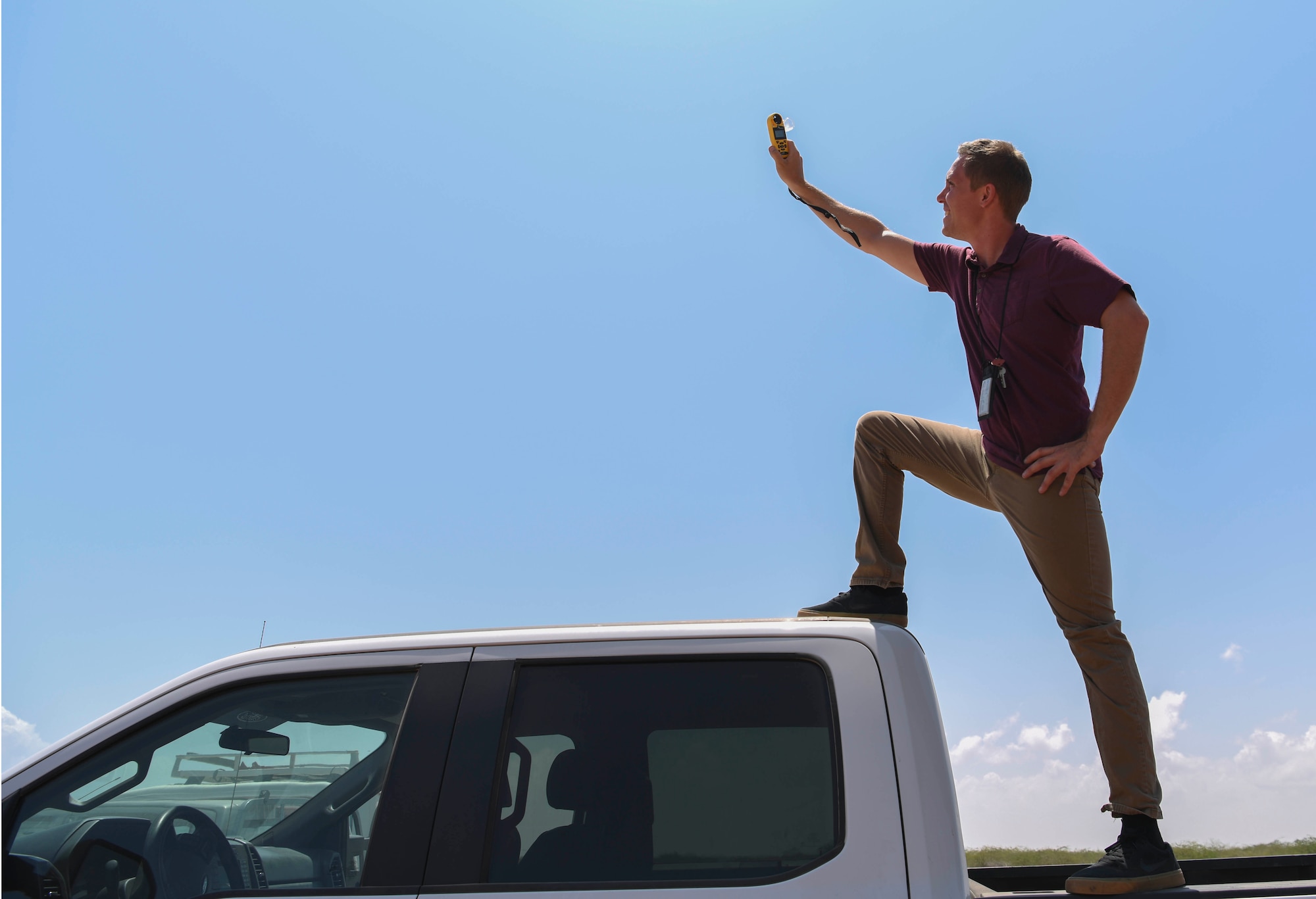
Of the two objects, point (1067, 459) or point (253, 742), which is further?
point (1067, 459)

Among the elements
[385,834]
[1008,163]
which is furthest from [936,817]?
[1008,163]

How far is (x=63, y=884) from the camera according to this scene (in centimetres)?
203

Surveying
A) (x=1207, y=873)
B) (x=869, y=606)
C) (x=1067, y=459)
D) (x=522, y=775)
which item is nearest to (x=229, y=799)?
(x=522, y=775)

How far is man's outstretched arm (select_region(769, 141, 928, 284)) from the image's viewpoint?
348cm

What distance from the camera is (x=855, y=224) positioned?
3639mm

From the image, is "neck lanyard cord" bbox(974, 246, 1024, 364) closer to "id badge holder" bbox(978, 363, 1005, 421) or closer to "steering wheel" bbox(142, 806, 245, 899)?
"id badge holder" bbox(978, 363, 1005, 421)

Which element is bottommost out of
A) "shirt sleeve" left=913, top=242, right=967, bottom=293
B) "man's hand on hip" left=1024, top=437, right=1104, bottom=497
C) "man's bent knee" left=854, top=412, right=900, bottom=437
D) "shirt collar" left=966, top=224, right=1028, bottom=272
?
"man's hand on hip" left=1024, top=437, right=1104, bottom=497

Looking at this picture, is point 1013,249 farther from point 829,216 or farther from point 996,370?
point 829,216

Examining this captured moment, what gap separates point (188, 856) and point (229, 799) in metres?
0.15

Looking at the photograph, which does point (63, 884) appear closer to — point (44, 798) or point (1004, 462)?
point (44, 798)

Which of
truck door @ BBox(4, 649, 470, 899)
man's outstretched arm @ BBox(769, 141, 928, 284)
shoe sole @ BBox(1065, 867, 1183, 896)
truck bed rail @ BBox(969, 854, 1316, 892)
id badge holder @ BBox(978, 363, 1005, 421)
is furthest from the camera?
man's outstretched arm @ BBox(769, 141, 928, 284)

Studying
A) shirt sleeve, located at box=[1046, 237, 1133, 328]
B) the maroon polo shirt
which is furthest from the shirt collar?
shirt sleeve, located at box=[1046, 237, 1133, 328]

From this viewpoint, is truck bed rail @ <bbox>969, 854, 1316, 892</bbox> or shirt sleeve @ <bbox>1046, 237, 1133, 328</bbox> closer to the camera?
shirt sleeve @ <bbox>1046, 237, 1133, 328</bbox>

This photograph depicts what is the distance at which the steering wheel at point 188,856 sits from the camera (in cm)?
210
